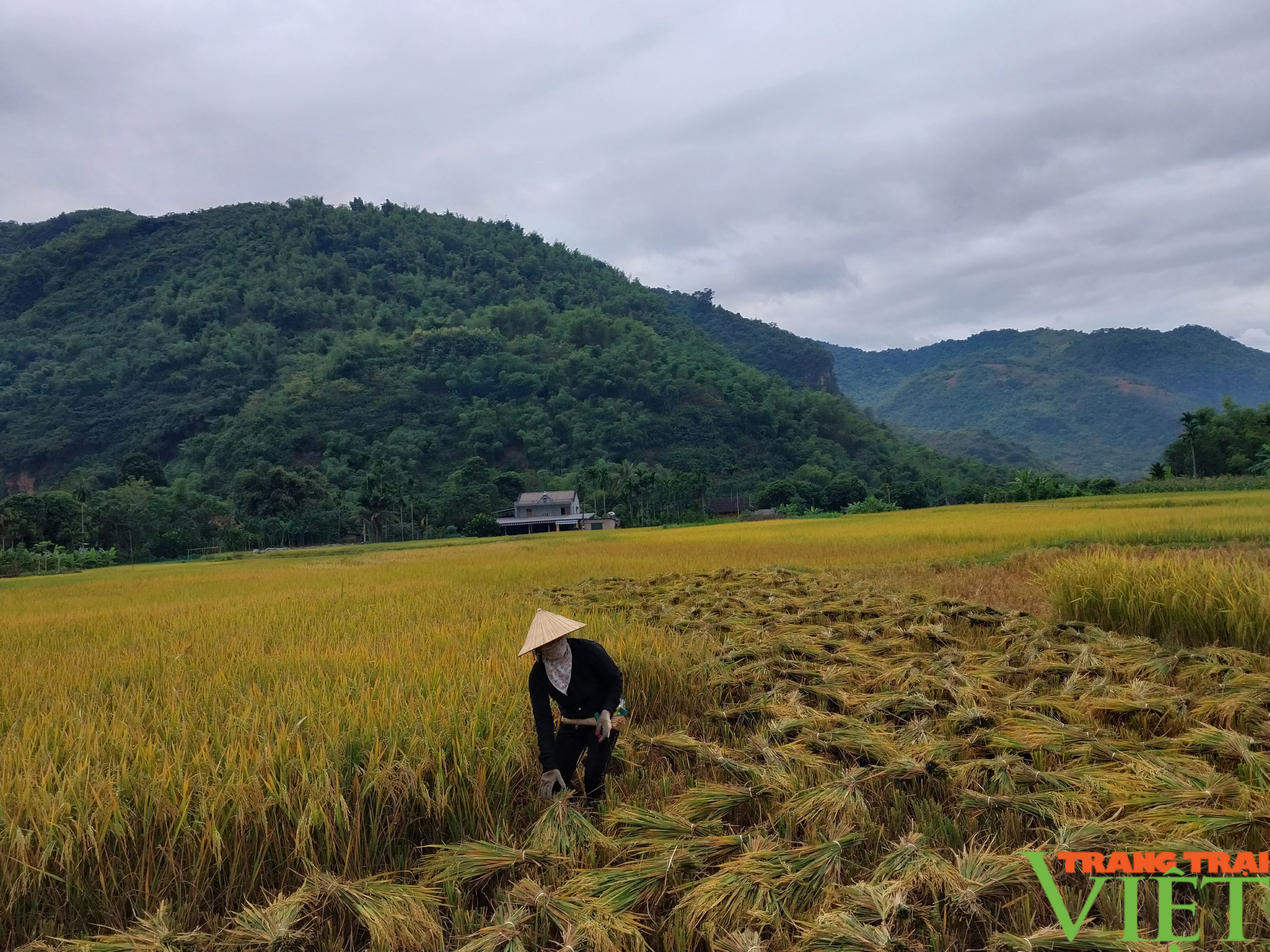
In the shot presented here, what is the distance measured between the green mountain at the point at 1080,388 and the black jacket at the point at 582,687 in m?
126

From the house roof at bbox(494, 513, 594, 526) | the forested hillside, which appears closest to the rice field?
the house roof at bbox(494, 513, 594, 526)

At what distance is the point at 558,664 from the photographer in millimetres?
2793

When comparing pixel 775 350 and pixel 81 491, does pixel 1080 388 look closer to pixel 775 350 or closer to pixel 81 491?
pixel 775 350

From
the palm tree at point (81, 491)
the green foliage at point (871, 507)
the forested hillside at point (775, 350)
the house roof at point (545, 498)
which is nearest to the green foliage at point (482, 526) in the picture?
the house roof at point (545, 498)

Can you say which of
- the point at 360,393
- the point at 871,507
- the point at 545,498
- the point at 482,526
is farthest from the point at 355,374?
the point at 871,507

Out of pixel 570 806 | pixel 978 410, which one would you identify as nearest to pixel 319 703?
pixel 570 806

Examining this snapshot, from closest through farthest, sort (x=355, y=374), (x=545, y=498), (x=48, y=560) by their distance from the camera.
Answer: (x=48, y=560), (x=545, y=498), (x=355, y=374)

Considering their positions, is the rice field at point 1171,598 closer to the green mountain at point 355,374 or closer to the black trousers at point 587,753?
the black trousers at point 587,753

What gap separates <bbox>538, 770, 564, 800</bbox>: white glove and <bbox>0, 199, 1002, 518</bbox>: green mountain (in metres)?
47.3

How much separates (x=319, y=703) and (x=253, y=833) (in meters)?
1.04

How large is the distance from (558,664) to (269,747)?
1163 mm

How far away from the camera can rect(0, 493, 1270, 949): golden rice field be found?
2164 mm

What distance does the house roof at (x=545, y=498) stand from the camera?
5344 centimetres

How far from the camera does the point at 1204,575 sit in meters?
5.27
